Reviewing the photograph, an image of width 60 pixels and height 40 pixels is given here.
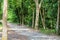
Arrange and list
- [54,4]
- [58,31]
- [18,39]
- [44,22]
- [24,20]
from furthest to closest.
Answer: [24,20], [44,22], [54,4], [58,31], [18,39]

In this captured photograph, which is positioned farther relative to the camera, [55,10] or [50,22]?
[50,22]

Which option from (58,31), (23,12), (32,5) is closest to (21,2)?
(23,12)

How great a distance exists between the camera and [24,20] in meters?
43.7

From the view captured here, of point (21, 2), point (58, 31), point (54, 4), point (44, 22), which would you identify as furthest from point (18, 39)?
point (21, 2)

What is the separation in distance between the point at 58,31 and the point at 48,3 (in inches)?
248

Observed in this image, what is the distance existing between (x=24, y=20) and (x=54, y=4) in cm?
1972

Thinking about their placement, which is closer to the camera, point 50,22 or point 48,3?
point 48,3

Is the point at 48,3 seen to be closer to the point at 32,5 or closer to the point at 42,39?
the point at 32,5

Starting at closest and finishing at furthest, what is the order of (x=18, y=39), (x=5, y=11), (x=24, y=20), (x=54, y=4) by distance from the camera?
(x=5, y=11) → (x=18, y=39) → (x=54, y=4) → (x=24, y=20)

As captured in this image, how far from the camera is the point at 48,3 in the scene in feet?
87.8

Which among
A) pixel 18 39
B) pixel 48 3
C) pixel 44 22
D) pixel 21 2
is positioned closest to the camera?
pixel 18 39

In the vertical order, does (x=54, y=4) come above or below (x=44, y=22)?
above

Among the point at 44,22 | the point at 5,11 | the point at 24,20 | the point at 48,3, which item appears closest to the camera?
the point at 5,11

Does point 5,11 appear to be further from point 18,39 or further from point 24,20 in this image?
point 24,20
